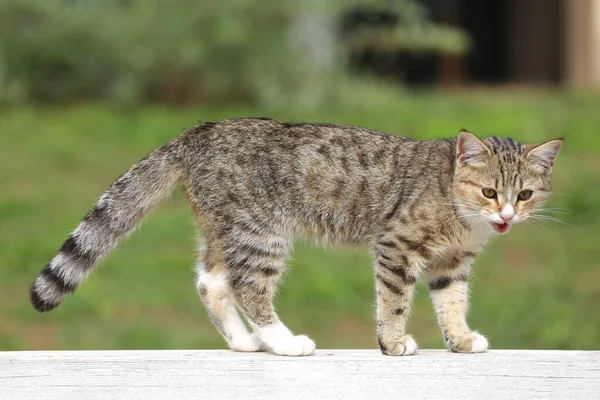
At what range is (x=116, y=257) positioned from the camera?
7.84m

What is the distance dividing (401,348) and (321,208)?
0.64 metres

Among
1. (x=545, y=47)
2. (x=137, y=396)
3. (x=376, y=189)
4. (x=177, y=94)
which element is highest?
(x=376, y=189)

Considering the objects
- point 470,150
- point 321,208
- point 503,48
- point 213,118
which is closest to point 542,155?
point 470,150

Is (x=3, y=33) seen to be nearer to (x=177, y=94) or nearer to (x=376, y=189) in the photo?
(x=177, y=94)

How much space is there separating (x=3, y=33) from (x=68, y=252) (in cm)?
728

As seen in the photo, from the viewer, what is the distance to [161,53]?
414 inches

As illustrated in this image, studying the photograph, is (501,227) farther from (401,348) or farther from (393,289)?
(401,348)

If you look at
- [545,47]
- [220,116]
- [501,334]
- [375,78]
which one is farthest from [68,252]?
[545,47]

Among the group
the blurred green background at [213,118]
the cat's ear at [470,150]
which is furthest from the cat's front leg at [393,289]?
the blurred green background at [213,118]

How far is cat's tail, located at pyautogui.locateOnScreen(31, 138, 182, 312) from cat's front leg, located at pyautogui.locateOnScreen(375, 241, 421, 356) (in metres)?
0.89

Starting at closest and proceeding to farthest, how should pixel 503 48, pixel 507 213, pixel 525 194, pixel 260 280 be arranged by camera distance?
pixel 507 213
pixel 525 194
pixel 260 280
pixel 503 48

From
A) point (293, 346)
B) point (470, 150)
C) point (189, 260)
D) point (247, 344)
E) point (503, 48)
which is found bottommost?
point (503, 48)

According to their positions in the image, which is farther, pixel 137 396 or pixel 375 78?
pixel 375 78

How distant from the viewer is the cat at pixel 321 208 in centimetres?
398
